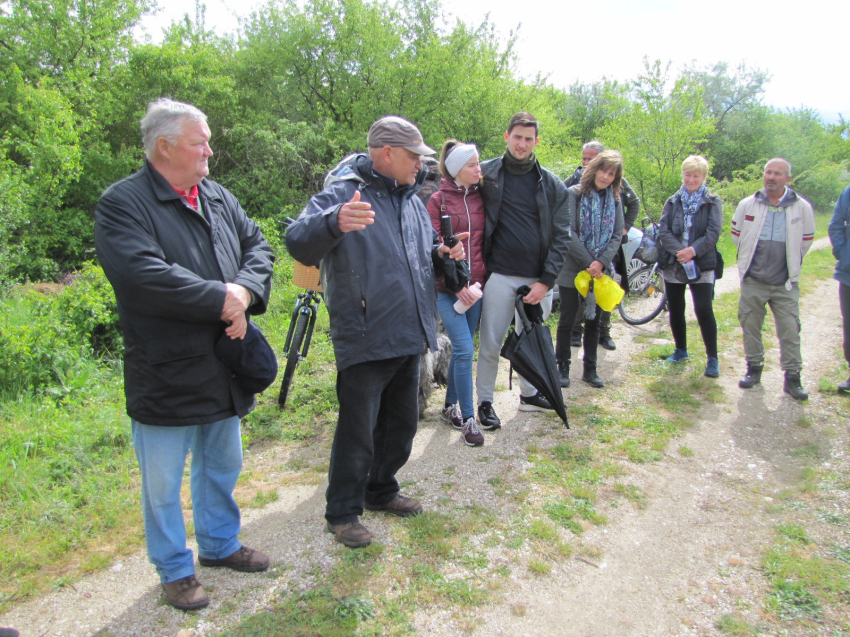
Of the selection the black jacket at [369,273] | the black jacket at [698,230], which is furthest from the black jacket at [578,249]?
the black jacket at [369,273]

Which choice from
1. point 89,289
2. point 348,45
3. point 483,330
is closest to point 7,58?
point 348,45

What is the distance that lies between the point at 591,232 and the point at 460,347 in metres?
2.00

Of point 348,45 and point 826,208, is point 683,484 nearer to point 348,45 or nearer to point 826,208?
point 348,45

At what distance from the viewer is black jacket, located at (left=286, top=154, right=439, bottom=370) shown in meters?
2.76

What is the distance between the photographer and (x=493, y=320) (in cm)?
448

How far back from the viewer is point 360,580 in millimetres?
2781

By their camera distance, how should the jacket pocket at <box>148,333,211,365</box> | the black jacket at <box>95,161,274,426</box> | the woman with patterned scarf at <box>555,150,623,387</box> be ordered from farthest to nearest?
the woman with patterned scarf at <box>555,150,623,387</box> → the jacket pocket at <box>148,333,211,365</box> → the black jacket at <box>95,161,274,426</box>

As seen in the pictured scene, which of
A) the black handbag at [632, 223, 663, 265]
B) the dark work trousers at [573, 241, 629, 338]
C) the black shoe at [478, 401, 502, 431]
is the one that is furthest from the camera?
the black handbag at [632, 223, 663, 265]

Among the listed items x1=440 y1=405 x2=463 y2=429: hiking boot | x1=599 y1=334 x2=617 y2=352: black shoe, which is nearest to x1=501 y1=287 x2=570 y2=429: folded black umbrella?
x1=440 y1=405 x2=463 y2=429: hiking boot

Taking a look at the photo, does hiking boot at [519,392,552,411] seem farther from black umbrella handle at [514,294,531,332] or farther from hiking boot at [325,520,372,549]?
hiking boot at [325,520,372,549]

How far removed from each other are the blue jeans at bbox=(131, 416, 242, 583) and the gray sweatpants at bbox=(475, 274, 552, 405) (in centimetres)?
226

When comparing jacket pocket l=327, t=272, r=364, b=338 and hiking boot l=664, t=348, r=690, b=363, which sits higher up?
jacket pocket l=327, t=272, r=364, b=338

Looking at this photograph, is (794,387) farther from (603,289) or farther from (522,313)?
(522,313)

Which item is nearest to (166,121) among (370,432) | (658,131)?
(370,432)
